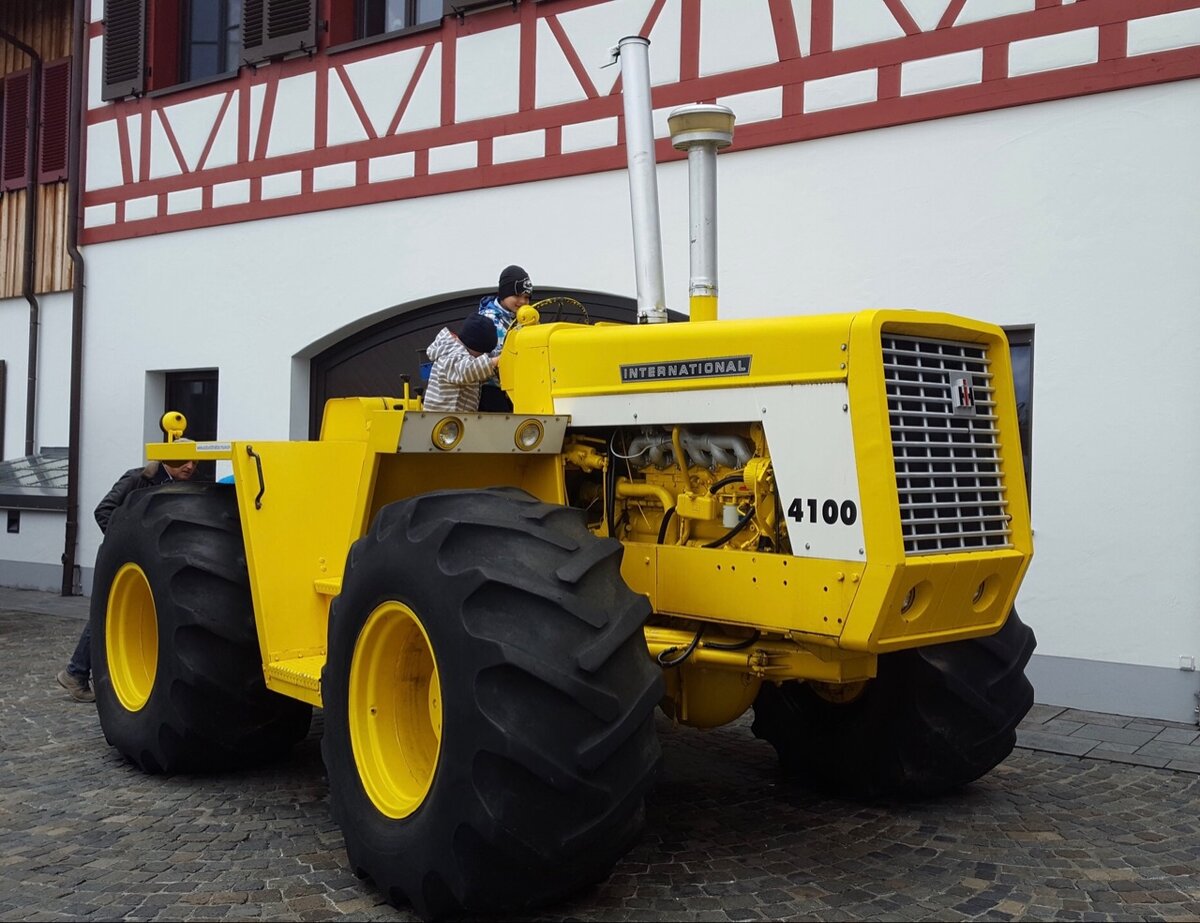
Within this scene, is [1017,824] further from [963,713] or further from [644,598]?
[644,598]

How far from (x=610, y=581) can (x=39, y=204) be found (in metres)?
11.0

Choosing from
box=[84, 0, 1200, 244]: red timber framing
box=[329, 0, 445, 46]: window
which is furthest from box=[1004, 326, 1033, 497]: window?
box=[329, 0, 445, 46]: window

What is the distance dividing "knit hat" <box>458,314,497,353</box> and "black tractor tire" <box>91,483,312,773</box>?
1.41m

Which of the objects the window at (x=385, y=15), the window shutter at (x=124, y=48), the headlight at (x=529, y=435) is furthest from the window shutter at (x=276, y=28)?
the headlight at (x=529, y=435)

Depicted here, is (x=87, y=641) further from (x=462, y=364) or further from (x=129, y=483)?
(x=462, y=364)

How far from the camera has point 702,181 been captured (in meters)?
4.29

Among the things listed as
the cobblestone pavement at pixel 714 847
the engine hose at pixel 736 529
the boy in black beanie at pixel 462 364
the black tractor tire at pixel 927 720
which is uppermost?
the boy in black beanie at pixel 462 364

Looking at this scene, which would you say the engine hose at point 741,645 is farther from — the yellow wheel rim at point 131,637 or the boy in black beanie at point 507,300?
the yellow wheel rim at point 131,637

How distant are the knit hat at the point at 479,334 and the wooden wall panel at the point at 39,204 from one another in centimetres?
874

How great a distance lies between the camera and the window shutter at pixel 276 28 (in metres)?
9.98

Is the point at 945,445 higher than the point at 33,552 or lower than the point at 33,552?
higher

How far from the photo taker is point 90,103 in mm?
11711

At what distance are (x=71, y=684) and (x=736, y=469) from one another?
4714 mm

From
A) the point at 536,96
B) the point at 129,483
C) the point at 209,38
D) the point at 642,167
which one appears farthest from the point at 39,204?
the point at 642,167
